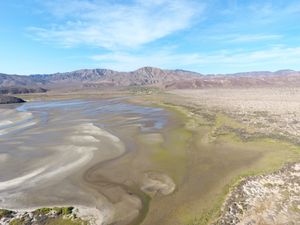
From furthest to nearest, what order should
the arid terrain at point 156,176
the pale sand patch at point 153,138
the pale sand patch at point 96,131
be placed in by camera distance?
the pale sand patch at point 96,131
the pale sand patch at point 153,138
the arid terrain at point 156,176

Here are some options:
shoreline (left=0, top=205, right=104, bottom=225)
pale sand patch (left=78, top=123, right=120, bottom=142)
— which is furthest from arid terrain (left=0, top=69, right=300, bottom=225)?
pale sand patch (left=78, top=123, right=120, bottom=142)

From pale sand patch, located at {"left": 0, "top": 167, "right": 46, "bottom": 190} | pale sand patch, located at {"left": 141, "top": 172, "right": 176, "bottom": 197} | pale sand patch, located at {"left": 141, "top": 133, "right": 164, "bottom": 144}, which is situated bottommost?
pale sand patch, located at {"left": 0, "top": 167, "right": 46, "bottom": 190}

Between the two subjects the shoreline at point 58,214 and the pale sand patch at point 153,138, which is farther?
the pale sand patch at point 153,138

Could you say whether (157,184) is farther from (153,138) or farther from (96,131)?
(96,131)

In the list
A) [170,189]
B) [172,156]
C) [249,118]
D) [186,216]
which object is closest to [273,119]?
[249,118]

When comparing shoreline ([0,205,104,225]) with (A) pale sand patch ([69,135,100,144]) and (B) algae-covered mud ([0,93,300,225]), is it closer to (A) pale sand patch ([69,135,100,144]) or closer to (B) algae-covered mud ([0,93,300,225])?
(B) algae-covered mud ([0,93,300,225])

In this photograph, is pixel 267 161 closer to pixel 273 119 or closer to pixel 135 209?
pixel 135 209

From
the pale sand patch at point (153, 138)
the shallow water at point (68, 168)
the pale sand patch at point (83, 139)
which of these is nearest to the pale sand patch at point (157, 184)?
the shallow water at point (68, 168)

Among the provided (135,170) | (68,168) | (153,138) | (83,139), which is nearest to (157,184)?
(135,170)

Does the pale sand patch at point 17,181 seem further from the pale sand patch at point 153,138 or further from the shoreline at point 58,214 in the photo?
the pale sand patch at point 153,138
